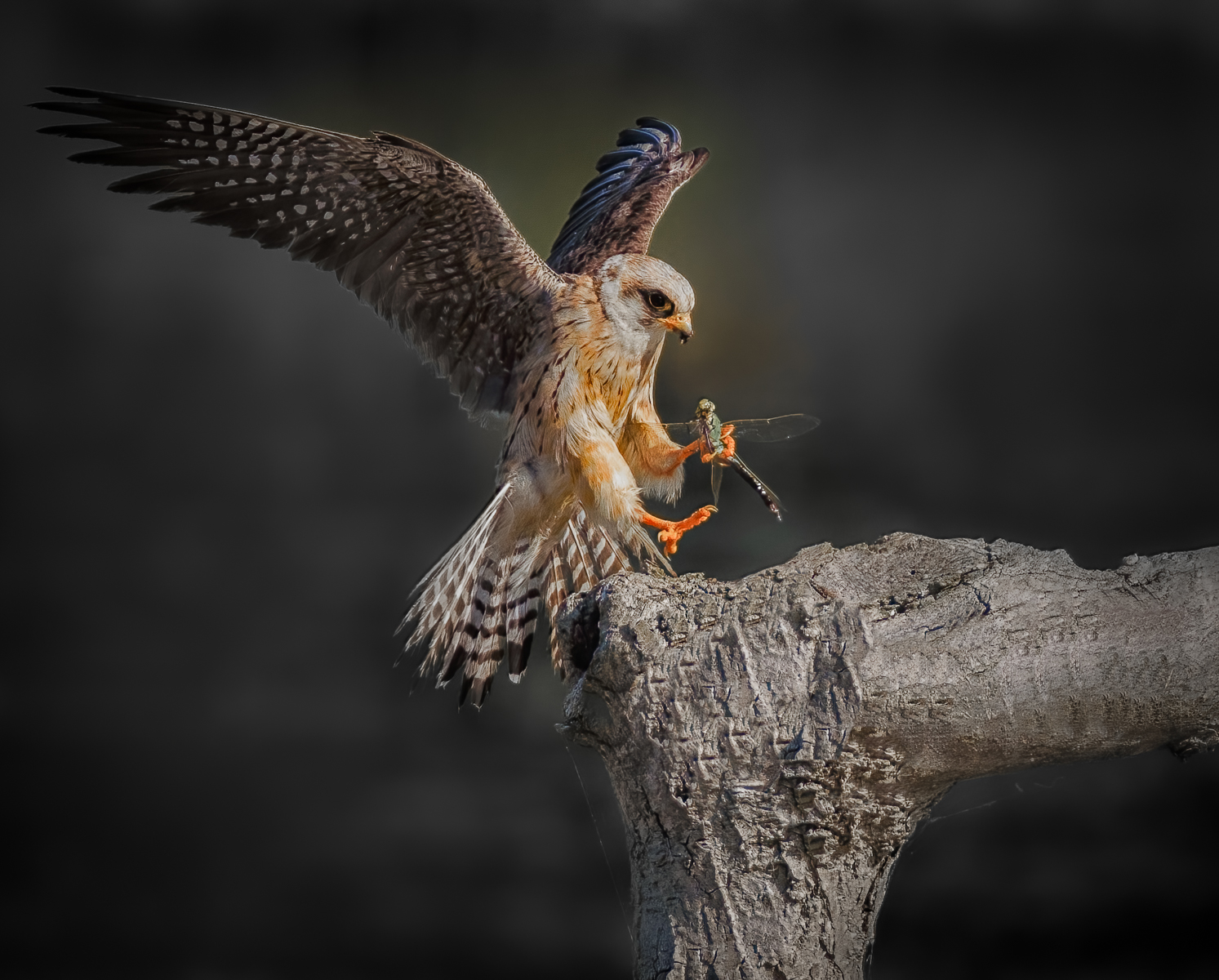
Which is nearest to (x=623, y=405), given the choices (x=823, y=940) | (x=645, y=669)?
(x=645, y=669)

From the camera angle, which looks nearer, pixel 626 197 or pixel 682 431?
pixel 682 431

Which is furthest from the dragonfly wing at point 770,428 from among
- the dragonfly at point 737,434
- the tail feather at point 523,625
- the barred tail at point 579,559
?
the tail feather at point 523,625

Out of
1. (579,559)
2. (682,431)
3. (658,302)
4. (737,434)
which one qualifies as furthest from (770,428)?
(579,559)

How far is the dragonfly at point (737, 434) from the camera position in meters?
1.81

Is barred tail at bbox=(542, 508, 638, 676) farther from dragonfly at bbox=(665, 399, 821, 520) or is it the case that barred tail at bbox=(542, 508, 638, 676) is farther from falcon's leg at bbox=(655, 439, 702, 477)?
dragonfly at bbox=(665, 399, 821, 520)

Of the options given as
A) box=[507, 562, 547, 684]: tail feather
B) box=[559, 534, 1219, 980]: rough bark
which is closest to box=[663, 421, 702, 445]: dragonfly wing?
box=[507, 562, 547, 684]: tail feather

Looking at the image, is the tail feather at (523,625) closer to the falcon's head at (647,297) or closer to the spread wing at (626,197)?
the falcon's head at (647,297)

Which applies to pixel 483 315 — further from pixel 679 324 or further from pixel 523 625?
pixel 523 625

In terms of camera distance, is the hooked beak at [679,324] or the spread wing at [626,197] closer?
the hooked beak at [679,324]

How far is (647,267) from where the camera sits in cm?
191

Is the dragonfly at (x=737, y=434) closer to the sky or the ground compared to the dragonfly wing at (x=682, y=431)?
closer to the ground

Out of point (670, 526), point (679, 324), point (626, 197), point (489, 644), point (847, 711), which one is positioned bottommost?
point (847, 711)

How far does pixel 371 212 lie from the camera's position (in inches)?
74.8

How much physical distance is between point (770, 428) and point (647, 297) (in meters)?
0.36
